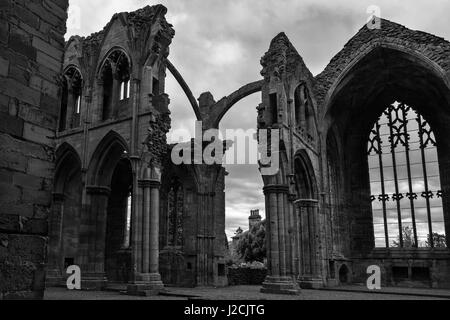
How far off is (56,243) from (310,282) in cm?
997

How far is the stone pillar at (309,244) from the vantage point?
16.2 m

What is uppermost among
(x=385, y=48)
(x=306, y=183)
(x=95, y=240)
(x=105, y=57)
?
(x=385, y=48)

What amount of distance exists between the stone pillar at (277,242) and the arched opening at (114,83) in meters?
6.14

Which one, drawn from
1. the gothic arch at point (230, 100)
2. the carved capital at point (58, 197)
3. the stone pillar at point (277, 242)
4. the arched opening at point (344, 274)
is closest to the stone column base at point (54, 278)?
the carved capital at point (58, 197)

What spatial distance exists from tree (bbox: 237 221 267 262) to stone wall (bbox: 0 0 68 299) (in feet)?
105

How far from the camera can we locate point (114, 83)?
15516mm

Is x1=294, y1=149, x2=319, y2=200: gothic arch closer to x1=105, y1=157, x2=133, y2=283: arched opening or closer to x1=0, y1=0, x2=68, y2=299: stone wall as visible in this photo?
x1=105, y1=157, x2=133, y2=283: arched opening

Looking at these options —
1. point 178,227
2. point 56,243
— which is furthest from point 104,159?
point 178,227

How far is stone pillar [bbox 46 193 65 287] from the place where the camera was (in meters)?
15.9

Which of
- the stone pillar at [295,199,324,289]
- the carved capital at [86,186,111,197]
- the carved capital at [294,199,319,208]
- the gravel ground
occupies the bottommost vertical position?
the gravel ground

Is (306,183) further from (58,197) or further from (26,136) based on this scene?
(26,136)

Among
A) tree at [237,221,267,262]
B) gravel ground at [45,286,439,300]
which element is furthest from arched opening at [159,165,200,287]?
tree at [237,221,267,262]

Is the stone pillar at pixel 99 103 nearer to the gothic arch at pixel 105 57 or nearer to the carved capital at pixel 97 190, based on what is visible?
the gothic arch at pixel 105 57
